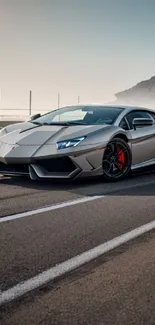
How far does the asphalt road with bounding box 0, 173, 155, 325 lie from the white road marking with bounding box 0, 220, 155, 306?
6cm

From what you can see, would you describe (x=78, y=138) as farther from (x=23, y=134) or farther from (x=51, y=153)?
(x=23, y=134)

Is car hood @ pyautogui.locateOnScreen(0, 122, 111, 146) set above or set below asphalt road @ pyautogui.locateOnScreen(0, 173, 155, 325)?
above

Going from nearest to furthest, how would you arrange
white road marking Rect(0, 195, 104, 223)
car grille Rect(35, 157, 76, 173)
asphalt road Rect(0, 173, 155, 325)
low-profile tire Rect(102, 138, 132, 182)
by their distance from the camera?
1. asphalt road Rect(0, 173, 155, 325)
2. white road marking Rect(0, 195, 104, 223)
3. car grille Rect(35, 157, 76, 173)
4. low-profile tire Rect(102, 138, 132, 182)

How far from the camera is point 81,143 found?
6.50m

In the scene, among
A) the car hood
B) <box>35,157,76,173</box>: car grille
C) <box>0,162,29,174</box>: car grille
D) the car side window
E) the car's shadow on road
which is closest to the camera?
the car's shadow on road

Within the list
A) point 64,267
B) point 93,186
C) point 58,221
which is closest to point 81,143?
point 93,186

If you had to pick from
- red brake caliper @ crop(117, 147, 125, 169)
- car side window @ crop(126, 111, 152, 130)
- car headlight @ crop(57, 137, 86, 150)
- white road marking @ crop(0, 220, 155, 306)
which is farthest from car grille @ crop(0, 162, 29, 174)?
white road marking @ crop(0, 220, 155, 306)

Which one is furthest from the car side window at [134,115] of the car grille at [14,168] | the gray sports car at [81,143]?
the car grille at [14,168]

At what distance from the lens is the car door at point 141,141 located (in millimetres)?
7523

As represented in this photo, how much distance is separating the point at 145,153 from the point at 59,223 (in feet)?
12.6

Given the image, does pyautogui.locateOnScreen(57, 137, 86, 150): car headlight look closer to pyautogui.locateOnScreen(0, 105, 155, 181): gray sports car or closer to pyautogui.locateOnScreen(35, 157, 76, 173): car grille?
pyautogui.locateOnScreen(0, 105, 155, 181): gray sports car

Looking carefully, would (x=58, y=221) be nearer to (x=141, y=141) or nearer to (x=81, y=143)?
(x=81, y=143)

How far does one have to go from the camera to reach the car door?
24.7 ft

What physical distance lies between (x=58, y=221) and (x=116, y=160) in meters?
3.04
